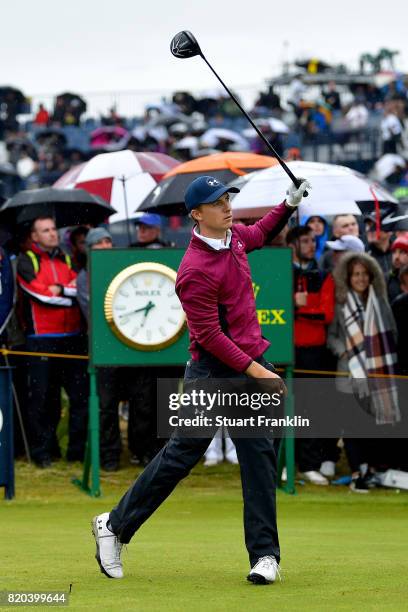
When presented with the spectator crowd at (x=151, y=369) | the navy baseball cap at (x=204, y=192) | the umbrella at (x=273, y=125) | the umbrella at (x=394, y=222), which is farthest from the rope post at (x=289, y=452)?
the umbrella at (x=273, y=125)

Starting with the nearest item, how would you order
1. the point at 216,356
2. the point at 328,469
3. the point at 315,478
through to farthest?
the point at 216,356, the point at 315,478, the point at 328,469

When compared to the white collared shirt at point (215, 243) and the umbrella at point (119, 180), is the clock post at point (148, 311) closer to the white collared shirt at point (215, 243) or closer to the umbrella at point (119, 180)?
the umbrella at point (119, 180)

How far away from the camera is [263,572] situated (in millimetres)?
6914

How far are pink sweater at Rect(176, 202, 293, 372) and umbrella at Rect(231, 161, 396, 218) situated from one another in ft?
19.1

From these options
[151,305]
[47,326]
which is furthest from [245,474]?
[47,326]

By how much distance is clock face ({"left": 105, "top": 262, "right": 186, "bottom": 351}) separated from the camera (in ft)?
40.0

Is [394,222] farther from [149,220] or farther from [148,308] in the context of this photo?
[148,308]

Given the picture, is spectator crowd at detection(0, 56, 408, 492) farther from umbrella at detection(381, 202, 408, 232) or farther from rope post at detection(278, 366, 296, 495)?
rope post at detection(278, 366, 296, 495)

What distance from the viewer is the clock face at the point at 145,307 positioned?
12.2 meters

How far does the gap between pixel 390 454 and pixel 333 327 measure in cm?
130

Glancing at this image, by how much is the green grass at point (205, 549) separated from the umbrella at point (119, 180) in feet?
12.0

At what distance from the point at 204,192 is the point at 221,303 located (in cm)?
59

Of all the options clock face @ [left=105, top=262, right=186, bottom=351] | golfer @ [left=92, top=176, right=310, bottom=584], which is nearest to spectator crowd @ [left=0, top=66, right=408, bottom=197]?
clock face @ [left=105, top=262, right=186, bottom=351]

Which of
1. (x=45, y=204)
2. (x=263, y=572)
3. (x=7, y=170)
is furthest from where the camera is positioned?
(x=7, y=170)
